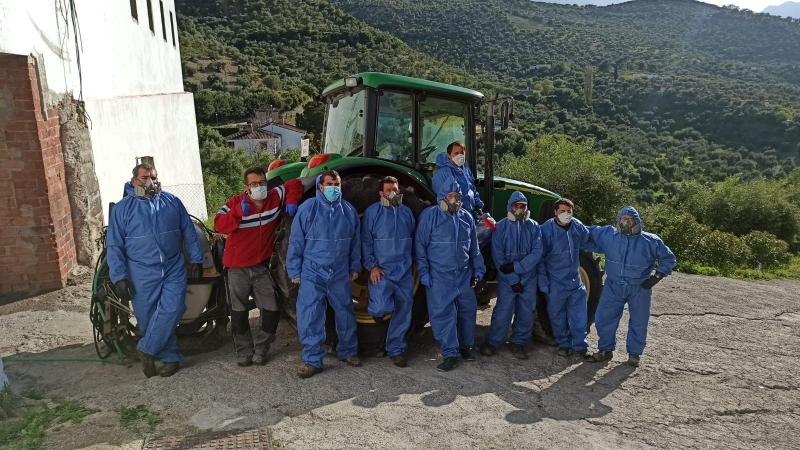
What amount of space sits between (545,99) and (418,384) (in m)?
39.8

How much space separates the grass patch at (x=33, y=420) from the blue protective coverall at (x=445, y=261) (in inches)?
100

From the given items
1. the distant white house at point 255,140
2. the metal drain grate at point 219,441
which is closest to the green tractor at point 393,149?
the metal drain grate at point 219,441

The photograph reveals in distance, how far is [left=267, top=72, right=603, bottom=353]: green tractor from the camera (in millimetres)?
4688

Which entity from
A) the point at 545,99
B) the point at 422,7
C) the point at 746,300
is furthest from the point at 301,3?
the point at 746,300

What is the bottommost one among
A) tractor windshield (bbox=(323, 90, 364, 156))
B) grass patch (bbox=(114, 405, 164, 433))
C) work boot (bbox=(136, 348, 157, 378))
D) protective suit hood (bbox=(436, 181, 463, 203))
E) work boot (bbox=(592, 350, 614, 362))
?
work boot (bbox=(592, 350, 614, 362))

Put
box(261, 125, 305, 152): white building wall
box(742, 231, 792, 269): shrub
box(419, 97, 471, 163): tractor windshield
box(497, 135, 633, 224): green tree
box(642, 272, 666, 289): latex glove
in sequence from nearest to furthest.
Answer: box(642, 272, 666, 289): latex glove → box(419, 97, 471, 163): tractor windshield → box(742, 231, 792, 269): shrub → box(497, 135, 633, 224): green tree → box(261, 125, 305, 152): white building wall

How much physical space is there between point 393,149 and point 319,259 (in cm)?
142

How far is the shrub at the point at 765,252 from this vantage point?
10.7 meters

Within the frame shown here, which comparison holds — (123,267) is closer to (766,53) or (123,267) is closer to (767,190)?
(767,190)

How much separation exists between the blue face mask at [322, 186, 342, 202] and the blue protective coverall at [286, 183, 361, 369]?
48 millimetres

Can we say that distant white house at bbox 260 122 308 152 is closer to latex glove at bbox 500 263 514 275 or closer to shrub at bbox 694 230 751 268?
shrub at bbox 694 230 751 268

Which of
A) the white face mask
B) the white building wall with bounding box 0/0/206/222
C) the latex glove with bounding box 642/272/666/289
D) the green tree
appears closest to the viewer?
the white face mask

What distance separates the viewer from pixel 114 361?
4.51 metres

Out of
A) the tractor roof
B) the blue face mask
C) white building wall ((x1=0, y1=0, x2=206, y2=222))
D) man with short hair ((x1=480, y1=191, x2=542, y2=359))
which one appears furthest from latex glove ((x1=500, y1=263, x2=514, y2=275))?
white building wall ((x1=0, y1=0, x2=206, y2=222))
